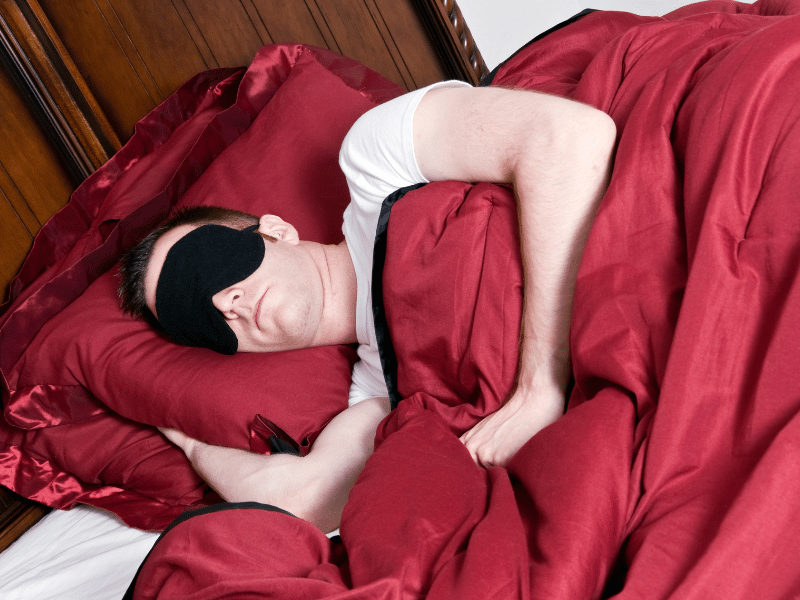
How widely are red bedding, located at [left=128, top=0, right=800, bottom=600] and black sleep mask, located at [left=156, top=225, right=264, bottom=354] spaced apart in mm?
418

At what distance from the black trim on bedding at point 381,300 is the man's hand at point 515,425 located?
0.72 feet

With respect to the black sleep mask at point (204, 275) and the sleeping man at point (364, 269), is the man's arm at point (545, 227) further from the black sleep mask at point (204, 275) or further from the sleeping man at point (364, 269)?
the black sleep mask at point (204, 275)

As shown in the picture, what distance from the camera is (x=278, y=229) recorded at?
4.40 feet

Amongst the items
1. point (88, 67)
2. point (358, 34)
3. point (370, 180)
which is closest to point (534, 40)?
point (370, 180)

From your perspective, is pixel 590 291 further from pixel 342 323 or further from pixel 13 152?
pixel 13 152

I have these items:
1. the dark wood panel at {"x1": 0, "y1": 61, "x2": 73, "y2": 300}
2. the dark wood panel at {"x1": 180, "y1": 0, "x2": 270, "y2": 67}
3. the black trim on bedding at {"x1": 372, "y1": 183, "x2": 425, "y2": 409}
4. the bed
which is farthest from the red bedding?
the dark wood panel at {"x1": 180, "y1": 0, "x2": 270, "y2": 67}

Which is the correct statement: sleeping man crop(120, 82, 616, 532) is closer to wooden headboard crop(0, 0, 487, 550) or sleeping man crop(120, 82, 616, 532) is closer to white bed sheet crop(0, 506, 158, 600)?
white bed sheet crop(0, 506, 158, 600)

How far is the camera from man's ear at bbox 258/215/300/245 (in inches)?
52.1

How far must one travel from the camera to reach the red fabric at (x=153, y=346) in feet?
4.14

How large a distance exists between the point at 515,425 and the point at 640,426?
0.25m

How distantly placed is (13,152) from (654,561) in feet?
5.16

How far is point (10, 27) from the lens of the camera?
4.91ft

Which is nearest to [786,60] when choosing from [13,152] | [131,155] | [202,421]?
[202,421]

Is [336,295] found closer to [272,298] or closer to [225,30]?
[272,298]
